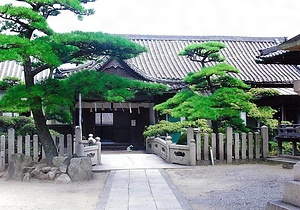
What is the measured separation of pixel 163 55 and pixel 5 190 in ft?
48.1

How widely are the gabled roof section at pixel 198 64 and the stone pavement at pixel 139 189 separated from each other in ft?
23.4

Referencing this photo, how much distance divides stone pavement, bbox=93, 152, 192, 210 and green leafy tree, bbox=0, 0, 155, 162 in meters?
2.21

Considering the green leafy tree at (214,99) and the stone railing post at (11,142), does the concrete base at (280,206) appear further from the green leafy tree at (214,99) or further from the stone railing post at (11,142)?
the stone railing post at (11,142)

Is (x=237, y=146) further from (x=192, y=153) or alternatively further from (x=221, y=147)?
(x=192, y=153)

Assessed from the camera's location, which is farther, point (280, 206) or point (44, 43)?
point (44, 43)

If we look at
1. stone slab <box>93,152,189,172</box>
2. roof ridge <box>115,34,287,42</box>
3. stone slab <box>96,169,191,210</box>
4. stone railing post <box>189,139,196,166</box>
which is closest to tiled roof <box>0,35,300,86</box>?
roof ridge <box>115,34,287,42</box>

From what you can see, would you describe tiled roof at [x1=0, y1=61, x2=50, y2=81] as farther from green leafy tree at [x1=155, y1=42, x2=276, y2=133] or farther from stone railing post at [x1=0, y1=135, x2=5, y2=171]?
green leafy tree at [x1=155, y1=42, x2=276, y2=133]

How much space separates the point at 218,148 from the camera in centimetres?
1302

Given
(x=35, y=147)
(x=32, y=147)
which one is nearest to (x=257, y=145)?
(x=35, y=147)

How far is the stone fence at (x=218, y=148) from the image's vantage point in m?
12.6

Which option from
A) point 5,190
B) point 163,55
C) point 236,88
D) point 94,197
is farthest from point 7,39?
point 163,55

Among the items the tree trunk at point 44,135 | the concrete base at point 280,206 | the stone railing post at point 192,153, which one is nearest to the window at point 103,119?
the stone railing post at point 192,153

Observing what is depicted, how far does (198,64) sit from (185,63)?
705 millimetres

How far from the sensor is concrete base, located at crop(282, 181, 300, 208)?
4727 millimetres
